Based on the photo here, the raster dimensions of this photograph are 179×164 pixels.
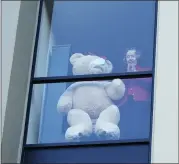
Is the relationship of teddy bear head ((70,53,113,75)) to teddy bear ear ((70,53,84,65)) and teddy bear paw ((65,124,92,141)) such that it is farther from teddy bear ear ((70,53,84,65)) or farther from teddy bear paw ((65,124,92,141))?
teddy bear paw ((65,124,92,141))

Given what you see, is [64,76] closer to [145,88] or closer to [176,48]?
[145,88]

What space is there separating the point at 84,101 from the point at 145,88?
0.27m

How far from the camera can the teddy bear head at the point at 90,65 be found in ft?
8.11

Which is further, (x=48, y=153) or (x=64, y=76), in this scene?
(x=64, y=76)

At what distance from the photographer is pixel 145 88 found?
7.93 ft

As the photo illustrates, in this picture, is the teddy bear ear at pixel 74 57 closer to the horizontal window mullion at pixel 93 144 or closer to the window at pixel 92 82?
the window at pixel 92 82

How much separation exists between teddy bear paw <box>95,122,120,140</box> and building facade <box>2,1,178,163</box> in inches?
1.0

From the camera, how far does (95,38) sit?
8.70 feet

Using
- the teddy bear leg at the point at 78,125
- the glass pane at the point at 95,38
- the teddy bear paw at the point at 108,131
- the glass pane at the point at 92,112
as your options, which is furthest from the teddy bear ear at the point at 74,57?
the teddy bear paw at the point at 108,131

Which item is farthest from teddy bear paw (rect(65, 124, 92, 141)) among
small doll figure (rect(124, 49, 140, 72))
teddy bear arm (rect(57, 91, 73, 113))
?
small doll figure (rect(124, 49, 140, 72))

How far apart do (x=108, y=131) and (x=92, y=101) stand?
164mm

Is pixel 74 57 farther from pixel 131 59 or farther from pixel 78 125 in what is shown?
pixel 78 125

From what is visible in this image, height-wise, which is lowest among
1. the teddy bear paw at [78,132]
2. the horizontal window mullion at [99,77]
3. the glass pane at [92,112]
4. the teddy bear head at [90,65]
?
the teddy bear paw at [78,132]

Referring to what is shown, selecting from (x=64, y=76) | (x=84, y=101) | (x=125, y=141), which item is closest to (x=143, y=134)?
(x=125, y=141)
